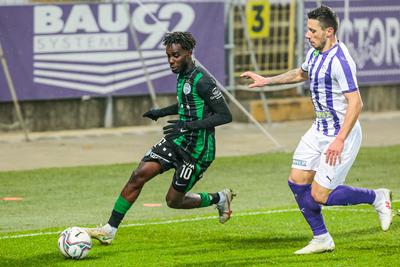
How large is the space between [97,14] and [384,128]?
5452 millimetres

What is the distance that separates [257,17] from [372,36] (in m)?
2.61

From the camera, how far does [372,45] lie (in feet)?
74.6

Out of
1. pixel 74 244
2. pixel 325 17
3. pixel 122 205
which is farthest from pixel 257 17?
pixel 74 244

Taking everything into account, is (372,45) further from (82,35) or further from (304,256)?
(304,256)

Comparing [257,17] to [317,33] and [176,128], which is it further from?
[317,33]

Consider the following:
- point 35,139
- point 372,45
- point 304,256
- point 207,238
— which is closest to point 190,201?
point 207,238

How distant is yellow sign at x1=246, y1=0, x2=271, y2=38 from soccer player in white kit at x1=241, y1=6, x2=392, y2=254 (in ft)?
37.0

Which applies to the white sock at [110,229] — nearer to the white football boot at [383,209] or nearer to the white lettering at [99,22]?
the white football boot at [383,209]

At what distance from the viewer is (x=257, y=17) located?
21.4 m

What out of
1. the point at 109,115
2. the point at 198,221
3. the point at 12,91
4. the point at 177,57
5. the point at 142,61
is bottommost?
the point at 109,115

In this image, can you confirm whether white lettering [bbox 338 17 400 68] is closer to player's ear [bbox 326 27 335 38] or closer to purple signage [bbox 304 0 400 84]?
purple signage [bbox 304 0 400 84]

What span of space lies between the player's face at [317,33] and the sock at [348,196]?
4.15 ft

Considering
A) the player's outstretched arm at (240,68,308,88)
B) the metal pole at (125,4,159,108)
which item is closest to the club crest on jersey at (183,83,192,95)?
the player's outstretched arm at (240,68,308,88)

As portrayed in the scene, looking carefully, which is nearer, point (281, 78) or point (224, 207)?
point (281, 78)
